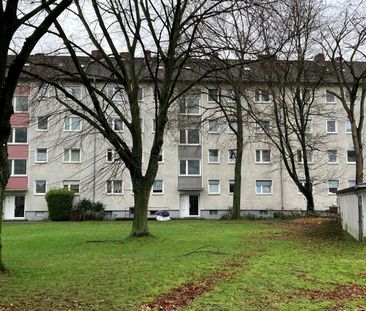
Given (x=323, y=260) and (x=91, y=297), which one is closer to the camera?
(x=91, y=297)

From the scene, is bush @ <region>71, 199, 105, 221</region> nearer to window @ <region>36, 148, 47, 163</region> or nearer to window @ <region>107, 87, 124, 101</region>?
window @ <region>36, 148, 47, 163</region>

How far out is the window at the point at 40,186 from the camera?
51344mm

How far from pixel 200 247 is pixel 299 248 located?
3.48 metres

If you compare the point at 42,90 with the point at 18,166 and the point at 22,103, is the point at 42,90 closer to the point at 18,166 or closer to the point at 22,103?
the point at 22,103

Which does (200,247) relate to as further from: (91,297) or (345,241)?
(91,297)

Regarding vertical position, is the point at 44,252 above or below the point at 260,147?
below

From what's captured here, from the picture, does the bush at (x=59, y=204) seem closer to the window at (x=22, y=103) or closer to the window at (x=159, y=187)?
the window at (x=22, y=103)

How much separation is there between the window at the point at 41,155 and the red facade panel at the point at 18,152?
3.62 feet

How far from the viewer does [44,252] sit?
1781 cm

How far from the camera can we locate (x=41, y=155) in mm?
51969

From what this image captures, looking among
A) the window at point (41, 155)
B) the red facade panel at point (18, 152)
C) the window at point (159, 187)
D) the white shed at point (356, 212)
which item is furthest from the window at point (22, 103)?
the window at point (159, 187)

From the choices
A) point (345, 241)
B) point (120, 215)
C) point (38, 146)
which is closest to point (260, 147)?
point (120, 215)

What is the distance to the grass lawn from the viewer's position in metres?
8.67

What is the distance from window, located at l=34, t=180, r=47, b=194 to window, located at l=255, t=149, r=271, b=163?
Answer: 2193cm
